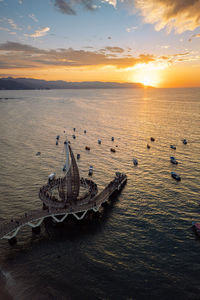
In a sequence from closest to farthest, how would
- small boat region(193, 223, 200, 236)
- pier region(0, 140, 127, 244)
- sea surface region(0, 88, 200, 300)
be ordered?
sea surface region(0, 88, 200, 300) < pier region(0, 140, 127, 244) < small boat region(193, 223, 200, 236)

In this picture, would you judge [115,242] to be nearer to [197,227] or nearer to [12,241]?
[197,227]

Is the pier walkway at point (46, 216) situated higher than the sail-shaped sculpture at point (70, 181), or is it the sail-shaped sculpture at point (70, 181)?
the sail-shaped sculpture at point (70, 181)

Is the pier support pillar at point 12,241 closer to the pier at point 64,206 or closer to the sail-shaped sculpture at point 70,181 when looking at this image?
the pier at point 64,206

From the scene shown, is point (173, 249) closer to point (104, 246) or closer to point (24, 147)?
point (104, 246)

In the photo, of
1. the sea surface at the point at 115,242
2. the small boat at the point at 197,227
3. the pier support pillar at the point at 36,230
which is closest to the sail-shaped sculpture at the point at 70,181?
the sea surface at the point at 115,242

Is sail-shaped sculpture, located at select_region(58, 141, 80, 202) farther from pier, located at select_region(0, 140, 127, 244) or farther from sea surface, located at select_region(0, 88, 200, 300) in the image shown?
sea surface, located at select_region(0, 88, 200, 300)

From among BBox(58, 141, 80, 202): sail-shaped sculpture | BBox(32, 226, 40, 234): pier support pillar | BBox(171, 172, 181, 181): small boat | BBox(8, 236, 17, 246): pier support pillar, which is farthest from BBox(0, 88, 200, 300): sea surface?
BBox(58, 141, 80, 202): sail-shaped sculpture

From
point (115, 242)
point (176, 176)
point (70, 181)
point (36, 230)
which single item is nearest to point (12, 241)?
point (36, 230)

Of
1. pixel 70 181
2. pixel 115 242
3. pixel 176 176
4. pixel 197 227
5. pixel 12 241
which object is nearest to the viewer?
pixel 12 241

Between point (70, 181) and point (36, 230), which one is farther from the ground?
point (70, 181)

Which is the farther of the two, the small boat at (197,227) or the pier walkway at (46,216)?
the small boat at (197,227)

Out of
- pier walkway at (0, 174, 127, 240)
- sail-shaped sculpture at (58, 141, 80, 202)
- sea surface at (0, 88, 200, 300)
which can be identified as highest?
sail-shaped sculpture at (58, 141, 80, 202)
